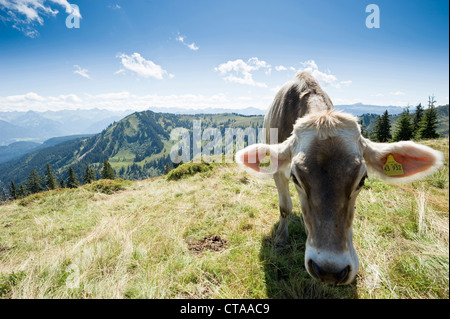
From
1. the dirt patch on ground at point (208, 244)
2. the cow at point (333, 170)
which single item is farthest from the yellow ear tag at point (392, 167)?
the dirt patch on ground at point (208, 244)

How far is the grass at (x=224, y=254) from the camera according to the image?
3.10 meters

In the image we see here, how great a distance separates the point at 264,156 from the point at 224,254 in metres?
2.22

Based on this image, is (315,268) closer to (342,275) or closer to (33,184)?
(342,275)

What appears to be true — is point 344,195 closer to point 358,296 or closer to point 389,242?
point 358,296

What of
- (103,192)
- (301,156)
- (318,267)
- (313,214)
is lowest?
(103,192)

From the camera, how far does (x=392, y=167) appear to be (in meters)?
2.89

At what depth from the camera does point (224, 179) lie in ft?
33.4

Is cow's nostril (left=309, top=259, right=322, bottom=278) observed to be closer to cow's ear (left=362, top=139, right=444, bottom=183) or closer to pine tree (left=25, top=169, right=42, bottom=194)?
cow's ear (left=362, top=139, right=444, bottom=183)

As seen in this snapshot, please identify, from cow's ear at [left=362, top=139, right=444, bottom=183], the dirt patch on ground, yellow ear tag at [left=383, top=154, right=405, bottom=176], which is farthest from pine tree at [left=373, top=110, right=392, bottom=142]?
the dirt patch on ground

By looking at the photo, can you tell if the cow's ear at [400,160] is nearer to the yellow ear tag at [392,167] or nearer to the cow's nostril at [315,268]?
the yellow ear tag at [392,167]

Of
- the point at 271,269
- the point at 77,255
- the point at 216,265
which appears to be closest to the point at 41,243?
the point at 77,255

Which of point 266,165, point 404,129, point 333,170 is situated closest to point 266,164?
point 266,165

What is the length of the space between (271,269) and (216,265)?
999 mm
